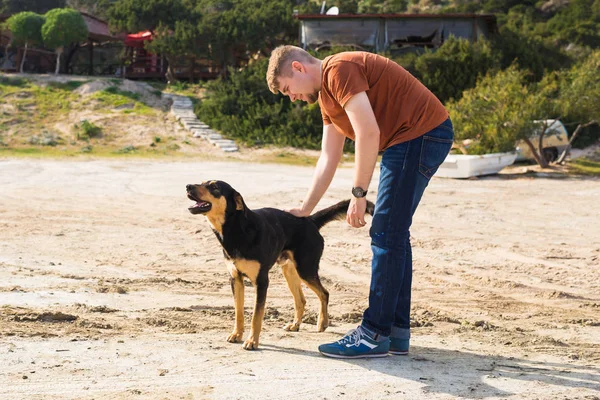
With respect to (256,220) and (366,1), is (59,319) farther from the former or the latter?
(366,1)

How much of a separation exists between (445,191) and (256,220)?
10327 mm

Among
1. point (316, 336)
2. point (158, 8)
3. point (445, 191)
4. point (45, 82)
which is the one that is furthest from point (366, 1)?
point (316, 336)

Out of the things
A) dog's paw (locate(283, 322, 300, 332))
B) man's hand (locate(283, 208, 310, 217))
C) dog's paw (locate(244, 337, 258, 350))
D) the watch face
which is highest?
the watch face

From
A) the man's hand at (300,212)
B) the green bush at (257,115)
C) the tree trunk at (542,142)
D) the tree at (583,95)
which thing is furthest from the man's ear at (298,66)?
the green bush at (257,115)

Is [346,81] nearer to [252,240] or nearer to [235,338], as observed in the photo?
[252,240]

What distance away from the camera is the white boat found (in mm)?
17891

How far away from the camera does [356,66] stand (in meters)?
4.82

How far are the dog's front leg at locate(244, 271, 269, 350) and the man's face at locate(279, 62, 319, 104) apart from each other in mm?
1358

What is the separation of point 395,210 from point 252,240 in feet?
3.54

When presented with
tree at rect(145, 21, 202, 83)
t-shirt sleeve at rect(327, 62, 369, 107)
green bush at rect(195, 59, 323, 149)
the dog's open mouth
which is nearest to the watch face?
t-shirt sleeve at rect(327, 62, 369, 107)

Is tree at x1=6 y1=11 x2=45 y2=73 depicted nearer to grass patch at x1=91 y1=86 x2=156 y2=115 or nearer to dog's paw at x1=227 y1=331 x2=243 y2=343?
grass patch at x1=91 y1=86 x2=156 y2=115

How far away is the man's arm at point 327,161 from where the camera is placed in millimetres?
5453

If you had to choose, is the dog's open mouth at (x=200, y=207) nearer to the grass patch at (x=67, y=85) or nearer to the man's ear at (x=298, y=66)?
the man's ear at (x=298, y=66)

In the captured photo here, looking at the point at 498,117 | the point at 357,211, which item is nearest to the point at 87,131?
the point at 498,117
